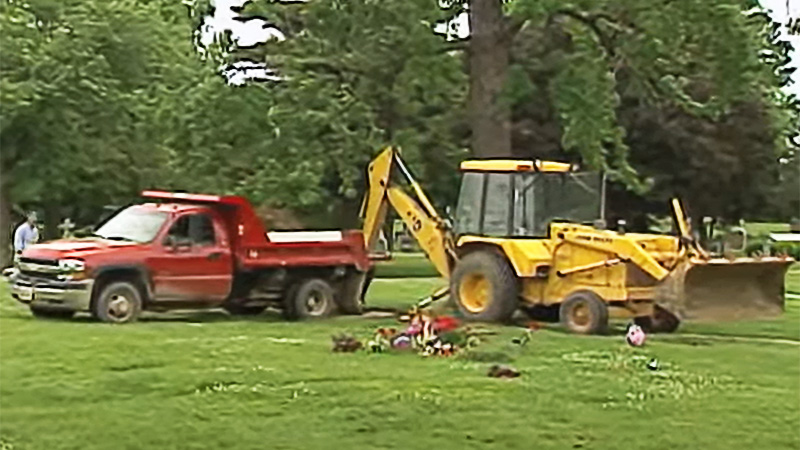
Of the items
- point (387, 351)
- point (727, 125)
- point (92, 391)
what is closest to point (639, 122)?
point (727, 125)

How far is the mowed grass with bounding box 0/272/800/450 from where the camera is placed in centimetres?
1197

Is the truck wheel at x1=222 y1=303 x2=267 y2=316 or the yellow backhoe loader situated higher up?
the yellow backhoe loader

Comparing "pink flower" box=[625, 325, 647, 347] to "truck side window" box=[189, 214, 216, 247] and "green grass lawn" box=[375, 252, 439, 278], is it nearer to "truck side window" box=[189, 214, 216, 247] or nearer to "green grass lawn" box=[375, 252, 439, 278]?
"truck side window" box=[189, 214, 216, 247]

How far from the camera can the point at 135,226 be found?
2250 cm

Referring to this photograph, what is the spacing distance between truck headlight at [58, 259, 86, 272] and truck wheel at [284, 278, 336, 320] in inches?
140

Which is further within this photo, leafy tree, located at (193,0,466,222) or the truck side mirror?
leafy tree, located at (193,0,466,222)

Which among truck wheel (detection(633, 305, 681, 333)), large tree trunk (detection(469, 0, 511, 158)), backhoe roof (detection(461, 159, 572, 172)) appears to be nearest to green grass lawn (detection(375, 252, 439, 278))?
large tree trunk (detection(469, 0, 511, 158))

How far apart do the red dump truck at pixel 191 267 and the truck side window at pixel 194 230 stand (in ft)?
0.04

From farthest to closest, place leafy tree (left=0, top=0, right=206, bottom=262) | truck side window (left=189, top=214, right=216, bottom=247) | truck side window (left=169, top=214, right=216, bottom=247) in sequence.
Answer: leafy tree (left=0, top=0, right=206, bottom=262)
truck side window (left=189, top=214, right=216, bottom=247)
truck side window (left=169, top=214, right=216, bottom=247)

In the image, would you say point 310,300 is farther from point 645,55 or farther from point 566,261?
point 645,55

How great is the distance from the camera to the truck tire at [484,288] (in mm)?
22906

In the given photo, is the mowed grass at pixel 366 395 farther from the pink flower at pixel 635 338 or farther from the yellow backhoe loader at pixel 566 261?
the yellow backhoe loader at pixel 566 261

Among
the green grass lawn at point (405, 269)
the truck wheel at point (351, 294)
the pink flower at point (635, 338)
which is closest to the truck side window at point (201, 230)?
the truck wheel at point (351, 294)

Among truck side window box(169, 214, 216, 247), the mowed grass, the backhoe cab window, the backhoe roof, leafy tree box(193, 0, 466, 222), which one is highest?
leafy tree box(193, 0, 466, 222)
